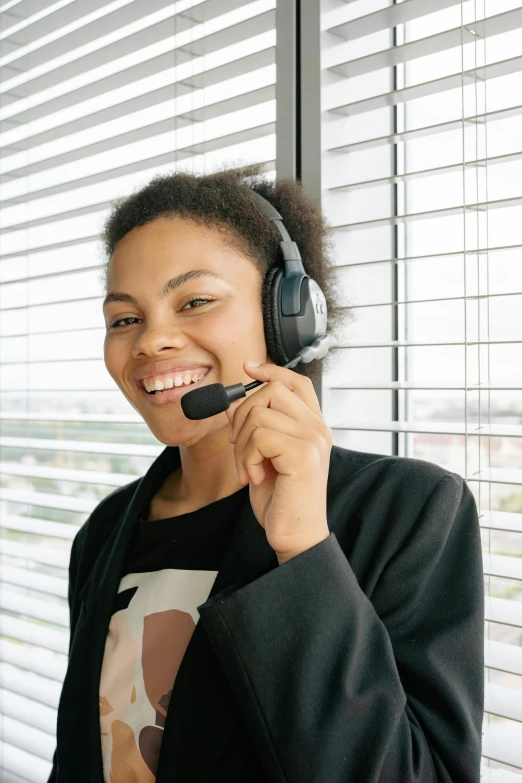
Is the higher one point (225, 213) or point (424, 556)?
point (225, 213)

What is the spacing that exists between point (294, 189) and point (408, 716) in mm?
803

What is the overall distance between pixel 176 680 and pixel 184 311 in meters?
0.51

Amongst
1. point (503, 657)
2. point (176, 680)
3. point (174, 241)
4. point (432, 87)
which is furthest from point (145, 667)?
point (432, 87)

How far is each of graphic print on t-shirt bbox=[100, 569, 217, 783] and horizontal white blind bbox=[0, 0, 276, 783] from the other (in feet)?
1.42

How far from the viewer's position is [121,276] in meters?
1.09

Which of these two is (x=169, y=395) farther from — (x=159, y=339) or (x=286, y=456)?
(x=286, y=456)

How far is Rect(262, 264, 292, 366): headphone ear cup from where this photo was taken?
1050 millimetres

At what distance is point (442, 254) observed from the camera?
105 centimetres

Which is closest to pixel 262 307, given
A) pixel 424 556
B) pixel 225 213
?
pixel 225 213

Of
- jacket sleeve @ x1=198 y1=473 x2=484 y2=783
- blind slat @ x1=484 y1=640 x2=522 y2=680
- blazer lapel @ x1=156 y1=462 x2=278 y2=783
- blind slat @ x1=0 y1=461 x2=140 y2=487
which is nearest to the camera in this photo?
jacket sleeve @ x1=198 y1=473 x2=484 y2=783

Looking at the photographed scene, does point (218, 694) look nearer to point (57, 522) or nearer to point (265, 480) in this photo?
point (265, 480)

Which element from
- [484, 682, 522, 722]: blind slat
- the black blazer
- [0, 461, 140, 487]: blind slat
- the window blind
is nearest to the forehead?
the window blind

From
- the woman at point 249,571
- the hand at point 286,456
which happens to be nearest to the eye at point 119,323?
the woman at point 249,571

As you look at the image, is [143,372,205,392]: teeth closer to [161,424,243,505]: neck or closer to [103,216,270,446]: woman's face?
[103,216,270,446]: woman's face
